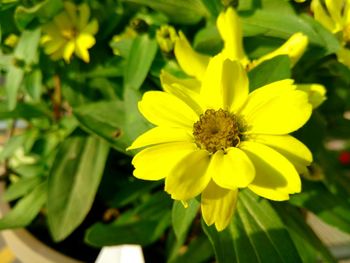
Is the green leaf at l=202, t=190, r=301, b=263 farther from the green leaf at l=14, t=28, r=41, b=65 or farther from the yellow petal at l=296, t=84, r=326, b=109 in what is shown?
the green leaf at l=14, t=28, r=41, b=65

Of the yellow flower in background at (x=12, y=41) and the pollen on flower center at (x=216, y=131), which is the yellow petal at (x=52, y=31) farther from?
the pollen on flower center at (x=216, y=131)

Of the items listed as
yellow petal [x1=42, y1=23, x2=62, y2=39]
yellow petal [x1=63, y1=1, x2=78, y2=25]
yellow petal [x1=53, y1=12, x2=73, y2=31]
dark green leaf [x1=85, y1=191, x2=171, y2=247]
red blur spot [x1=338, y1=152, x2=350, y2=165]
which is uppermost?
yellow petal [x1=63, y1=1, x2=78, y2=25]

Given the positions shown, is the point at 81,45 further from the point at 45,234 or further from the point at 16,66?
the point at 45,234

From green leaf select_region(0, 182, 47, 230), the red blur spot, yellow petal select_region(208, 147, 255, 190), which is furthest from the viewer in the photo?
the red blur spot

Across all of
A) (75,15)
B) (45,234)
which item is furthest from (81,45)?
(45,234)

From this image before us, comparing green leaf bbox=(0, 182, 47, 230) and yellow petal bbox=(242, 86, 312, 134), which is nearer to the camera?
yellow petal bbox=(242, 86, 312, 134)

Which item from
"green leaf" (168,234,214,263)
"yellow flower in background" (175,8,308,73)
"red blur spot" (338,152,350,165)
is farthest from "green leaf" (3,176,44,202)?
"red blur spot" (338,152,350,165)

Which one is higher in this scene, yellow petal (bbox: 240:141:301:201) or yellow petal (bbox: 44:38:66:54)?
yellow petal (bbox: 240:141:301:201)
